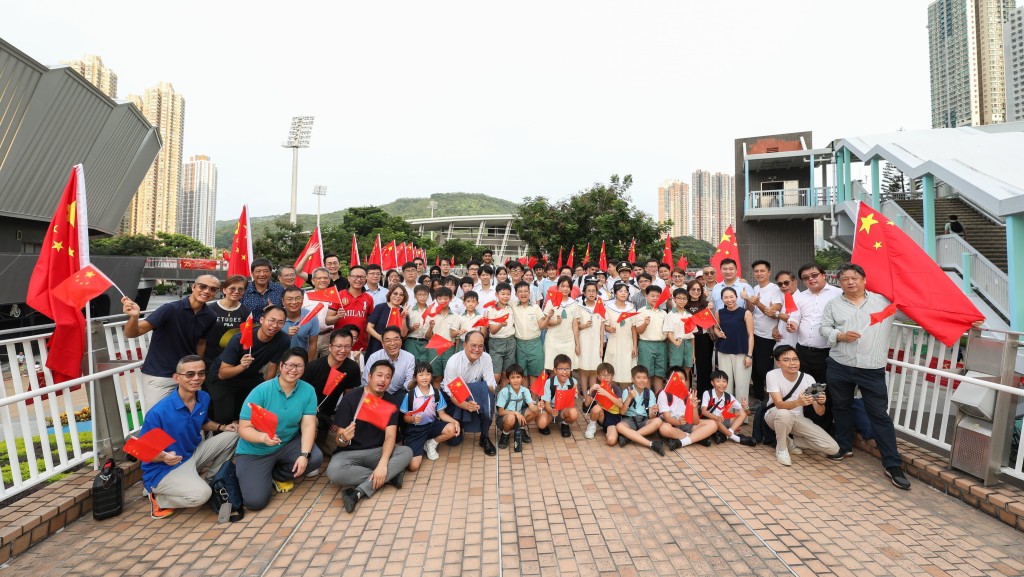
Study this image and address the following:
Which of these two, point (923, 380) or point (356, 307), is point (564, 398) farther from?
point (923, 380)

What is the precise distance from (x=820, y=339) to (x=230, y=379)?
5716 mm

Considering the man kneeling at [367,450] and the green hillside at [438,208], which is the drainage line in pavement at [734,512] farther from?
the green hillside at [438,208]

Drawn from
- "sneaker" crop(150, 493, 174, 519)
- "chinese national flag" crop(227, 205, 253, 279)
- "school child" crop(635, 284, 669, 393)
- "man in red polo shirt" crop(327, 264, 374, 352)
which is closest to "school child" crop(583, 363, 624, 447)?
"school child" crop(635, 284, 669, 393)

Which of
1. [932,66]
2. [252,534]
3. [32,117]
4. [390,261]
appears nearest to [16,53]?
[32,117]

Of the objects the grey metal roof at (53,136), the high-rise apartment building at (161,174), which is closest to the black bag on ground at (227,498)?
the grey metal roof at (53,136)

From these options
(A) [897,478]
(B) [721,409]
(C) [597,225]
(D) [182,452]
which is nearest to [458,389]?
(D) [182,452]

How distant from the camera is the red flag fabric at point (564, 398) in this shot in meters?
5.07

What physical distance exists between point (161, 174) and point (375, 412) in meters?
79.6

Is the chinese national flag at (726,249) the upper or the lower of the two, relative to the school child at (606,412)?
upper

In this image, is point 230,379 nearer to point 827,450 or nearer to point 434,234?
point 827,450

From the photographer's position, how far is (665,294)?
5.74 metres

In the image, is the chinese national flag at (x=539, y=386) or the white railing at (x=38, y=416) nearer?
the white railing at (x=38, y=416)

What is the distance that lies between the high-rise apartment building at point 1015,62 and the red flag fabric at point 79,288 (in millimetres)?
57911

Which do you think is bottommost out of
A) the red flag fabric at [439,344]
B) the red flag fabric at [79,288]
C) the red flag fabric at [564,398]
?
the red flag fabric at [564,398]
